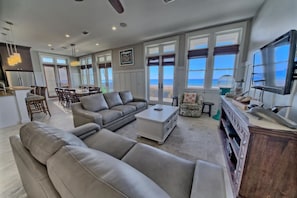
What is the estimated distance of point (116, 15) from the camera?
3078mm

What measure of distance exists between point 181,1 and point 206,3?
60 cm

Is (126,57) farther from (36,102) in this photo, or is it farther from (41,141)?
(41,141)

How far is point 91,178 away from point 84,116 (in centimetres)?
223

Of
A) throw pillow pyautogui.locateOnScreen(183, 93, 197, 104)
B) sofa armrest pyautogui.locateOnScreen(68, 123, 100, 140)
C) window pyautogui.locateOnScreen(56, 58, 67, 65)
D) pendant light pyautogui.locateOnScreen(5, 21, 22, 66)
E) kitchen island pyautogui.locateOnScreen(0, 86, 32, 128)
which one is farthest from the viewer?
window pyautogui.locateOnScreen(56, 58, 67, 65)

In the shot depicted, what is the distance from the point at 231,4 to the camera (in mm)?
2684

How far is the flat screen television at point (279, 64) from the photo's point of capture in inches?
43.1

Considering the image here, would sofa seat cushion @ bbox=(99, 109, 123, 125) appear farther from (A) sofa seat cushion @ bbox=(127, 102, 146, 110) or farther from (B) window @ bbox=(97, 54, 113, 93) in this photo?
(B) window @ bbox=(97, 54, 113, 93)

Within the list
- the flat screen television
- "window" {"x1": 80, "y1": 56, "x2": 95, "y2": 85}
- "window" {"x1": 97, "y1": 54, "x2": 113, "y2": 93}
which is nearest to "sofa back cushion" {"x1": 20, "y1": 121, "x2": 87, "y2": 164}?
the flat screen television

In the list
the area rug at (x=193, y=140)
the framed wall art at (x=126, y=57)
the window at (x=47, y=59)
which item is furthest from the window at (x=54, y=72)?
the area rug at (x=193, y=140)

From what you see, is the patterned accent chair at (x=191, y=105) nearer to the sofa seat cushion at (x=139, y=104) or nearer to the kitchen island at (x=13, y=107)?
the sofa seat cushion at (x=139, y=104)

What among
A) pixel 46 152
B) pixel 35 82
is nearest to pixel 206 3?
pixel 46 152

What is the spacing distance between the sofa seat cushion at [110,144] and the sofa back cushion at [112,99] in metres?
1.70

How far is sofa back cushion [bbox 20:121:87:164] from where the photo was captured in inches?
28.2

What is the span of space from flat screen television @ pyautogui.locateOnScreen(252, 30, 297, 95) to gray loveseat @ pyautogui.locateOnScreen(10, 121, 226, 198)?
3.74ft
